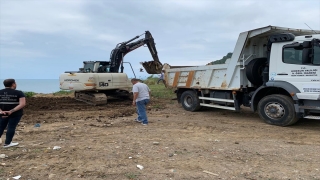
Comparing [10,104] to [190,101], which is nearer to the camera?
[10,104]

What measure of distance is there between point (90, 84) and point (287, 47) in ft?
26.7

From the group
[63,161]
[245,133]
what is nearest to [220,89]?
[245,133]

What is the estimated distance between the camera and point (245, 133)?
23.1ft

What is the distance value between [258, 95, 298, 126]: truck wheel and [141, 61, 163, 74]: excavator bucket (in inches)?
308

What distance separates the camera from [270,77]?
774 cm

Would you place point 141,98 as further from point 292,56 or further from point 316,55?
point 316,55

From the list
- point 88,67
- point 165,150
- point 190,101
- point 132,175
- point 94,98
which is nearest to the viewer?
point 132,175

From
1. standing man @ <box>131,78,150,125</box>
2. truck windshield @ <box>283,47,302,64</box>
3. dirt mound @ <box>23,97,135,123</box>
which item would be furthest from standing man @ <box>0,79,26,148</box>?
truck windshield @ <box>283,47,302,64</box>

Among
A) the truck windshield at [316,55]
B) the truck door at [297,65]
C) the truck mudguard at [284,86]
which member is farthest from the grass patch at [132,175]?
the truck windshield at [316,55]

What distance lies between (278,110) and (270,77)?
2.98ft

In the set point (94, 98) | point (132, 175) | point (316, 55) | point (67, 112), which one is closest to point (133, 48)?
point (94, 98)

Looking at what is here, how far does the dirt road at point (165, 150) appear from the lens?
435 cm

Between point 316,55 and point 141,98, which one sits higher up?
point 316,55

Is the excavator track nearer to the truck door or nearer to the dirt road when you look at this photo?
the dirt road
